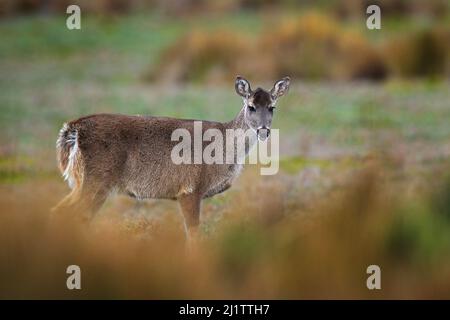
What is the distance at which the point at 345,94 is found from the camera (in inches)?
1109

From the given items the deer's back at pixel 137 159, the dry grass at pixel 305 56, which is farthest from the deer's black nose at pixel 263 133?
the dry grass at pixel 305 56

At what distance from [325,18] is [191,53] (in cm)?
510

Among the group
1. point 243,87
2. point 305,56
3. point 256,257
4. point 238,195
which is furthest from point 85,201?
point 305,56

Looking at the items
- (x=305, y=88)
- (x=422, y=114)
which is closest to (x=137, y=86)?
(x=305, y=88)

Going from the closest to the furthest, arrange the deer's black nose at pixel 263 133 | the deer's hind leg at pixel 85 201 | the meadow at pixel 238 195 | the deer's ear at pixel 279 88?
1. the meadow at pixel 238 195
2. the deer's hind leg at pixel 85 201
3. the deer's black nose at pixel 263 133
4. the deer's ear at pixel 279 88

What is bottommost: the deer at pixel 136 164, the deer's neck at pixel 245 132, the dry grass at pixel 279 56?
the deer at pixel 136 164

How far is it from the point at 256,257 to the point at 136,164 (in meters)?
4.24

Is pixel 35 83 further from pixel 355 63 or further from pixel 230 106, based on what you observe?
pixel 355 63

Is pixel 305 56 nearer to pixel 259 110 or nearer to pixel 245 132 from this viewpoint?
pixel 245 132

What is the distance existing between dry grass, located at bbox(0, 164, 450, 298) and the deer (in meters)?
2.66

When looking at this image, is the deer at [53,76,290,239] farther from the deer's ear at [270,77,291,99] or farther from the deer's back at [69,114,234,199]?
the deer's ear at [270,77,291,99]

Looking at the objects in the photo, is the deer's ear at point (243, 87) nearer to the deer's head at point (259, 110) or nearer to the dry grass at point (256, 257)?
the deer's head at point (259, 110)

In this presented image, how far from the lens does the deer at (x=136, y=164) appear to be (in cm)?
1134

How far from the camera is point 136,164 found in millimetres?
11680
